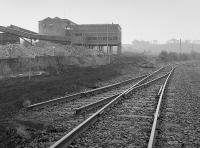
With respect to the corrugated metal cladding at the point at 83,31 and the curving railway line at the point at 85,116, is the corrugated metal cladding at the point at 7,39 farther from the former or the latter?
the curving railway line at the point at 85,116

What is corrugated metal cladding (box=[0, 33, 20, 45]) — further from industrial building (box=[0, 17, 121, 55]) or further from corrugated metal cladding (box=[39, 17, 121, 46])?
corrugated metal cladding (box=[39, 17, 121, 46])

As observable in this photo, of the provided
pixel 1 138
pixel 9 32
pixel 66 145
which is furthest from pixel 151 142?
A: pixel 9 32

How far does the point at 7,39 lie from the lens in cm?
4281

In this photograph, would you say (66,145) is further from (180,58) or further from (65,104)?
(180,58)

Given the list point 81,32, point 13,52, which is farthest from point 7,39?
point 81,32

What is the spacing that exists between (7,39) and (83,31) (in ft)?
63.1

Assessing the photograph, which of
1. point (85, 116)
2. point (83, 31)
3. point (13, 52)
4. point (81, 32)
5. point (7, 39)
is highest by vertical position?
point (83, 31)

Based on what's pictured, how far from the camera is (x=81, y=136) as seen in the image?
7.21 m

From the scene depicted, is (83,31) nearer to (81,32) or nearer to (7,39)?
(81,32)

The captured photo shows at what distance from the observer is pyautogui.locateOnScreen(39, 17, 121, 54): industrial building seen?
191ft

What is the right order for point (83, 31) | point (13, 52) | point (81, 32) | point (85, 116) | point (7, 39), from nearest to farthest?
point (85, 116), point (13, 52), point (7, 39), point (81, 32), point (83, 31)

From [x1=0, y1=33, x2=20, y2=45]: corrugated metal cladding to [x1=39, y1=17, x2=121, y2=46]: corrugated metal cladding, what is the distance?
14870 millimetres

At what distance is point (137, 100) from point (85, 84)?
5.92 meters

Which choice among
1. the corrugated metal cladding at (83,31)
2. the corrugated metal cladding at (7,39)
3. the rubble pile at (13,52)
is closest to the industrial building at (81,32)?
the corrugated metal cladding at (83,31)
